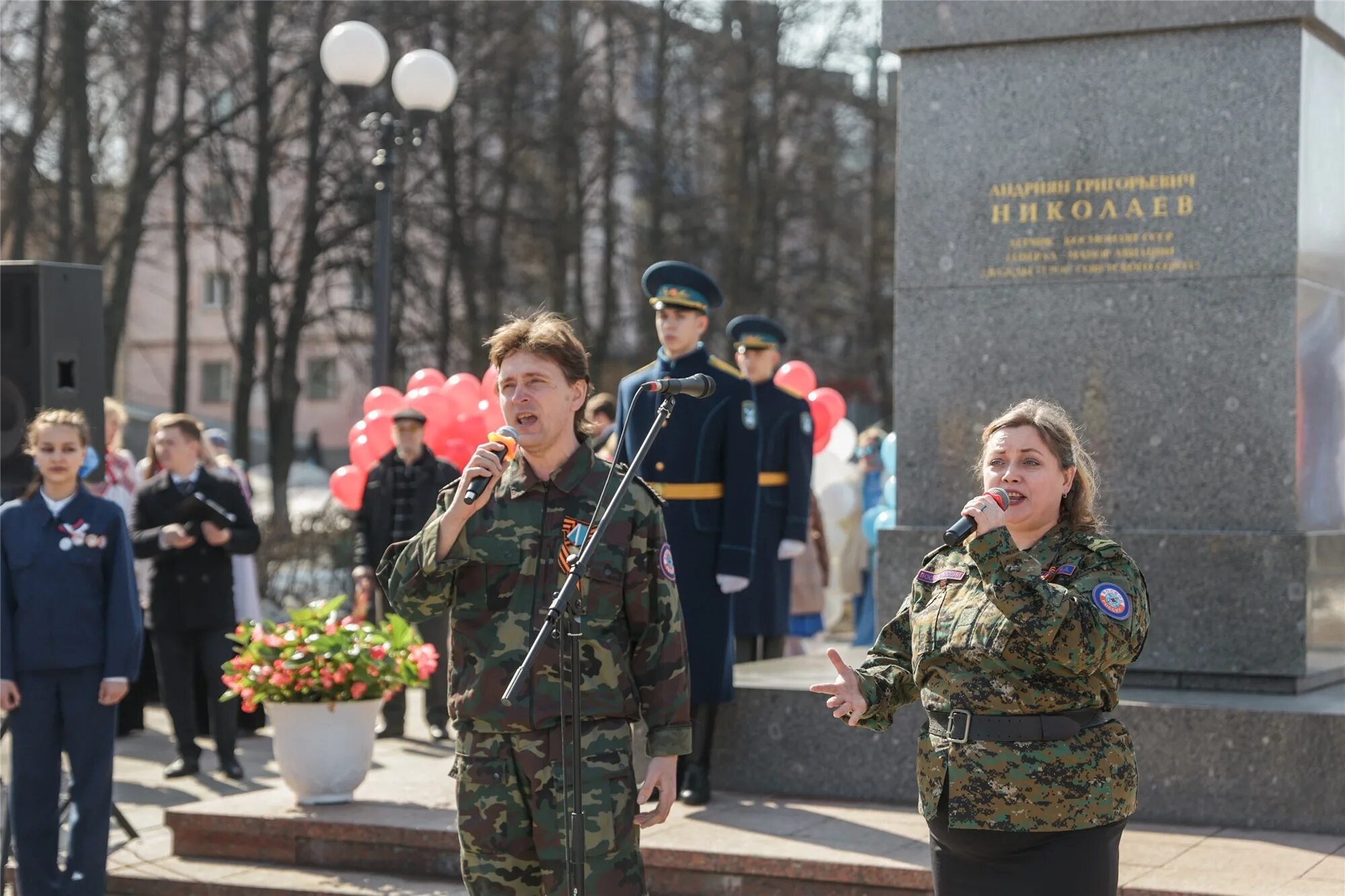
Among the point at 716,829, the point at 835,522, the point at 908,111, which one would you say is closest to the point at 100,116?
the point at 835,522

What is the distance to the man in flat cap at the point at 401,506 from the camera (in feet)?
33.3

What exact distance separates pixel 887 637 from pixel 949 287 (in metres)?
3.90

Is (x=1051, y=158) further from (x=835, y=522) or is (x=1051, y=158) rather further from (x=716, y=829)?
(x=835, y=522)

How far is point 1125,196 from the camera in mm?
7535

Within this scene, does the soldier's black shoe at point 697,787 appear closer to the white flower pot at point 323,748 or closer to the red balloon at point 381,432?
the white flower pot at point 323,748

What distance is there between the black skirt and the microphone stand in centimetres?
81

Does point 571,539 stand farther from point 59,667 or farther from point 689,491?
point 689,491

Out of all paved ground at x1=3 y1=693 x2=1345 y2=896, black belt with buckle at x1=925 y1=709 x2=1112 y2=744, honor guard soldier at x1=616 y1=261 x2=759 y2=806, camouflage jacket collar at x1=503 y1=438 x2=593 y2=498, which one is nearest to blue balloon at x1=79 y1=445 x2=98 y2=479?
paved ground at x1=3 y1=693 x2=1345 y2=896

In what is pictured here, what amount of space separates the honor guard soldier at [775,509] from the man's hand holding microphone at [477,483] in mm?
4405

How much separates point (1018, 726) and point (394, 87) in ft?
33.0

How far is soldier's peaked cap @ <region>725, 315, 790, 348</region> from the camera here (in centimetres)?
961

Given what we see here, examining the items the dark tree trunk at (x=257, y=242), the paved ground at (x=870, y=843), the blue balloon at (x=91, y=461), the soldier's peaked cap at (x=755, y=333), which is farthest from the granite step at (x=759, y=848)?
the dark tree trunk at (x=257, y=242)

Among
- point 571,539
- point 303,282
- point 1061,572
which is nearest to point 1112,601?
point 1061,572

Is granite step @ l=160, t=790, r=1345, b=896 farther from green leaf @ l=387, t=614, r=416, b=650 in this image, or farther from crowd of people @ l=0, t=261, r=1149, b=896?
crowd of people @ l=0, t=261, r=1149, b=896
